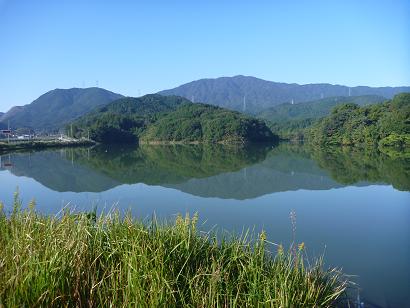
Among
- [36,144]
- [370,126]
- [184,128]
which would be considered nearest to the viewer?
[370,126]

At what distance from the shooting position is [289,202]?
14.1 metres

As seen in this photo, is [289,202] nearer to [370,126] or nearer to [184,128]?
[370,126]

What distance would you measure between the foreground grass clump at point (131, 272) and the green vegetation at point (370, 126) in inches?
1731

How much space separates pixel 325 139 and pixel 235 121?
64.4 feet

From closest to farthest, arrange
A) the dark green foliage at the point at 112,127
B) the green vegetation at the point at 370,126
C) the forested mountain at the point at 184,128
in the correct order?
the green vegetation at the point at 370,126 < the forested mountain at the point at 184,128 < the dark green foliage at the point at 112,127

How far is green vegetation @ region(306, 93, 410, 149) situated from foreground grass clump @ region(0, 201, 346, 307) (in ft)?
144

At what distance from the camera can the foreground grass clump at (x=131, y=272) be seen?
3.17m

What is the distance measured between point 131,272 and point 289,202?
11.1 m

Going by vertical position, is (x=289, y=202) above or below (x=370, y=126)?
below

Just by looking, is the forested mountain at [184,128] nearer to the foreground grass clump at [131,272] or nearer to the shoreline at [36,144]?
the shoreline at [36,144]

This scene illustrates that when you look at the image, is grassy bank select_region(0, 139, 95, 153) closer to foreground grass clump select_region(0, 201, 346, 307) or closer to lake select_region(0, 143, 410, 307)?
lake select_region(0, 143, 410, 307)

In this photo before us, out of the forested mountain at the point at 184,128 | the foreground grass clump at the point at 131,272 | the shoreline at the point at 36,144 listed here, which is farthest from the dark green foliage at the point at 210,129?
the foreground grass clump at the point at 131,272

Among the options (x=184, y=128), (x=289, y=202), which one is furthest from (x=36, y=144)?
(x=289, y=202)

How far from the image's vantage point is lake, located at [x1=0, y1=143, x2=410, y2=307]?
767cm
